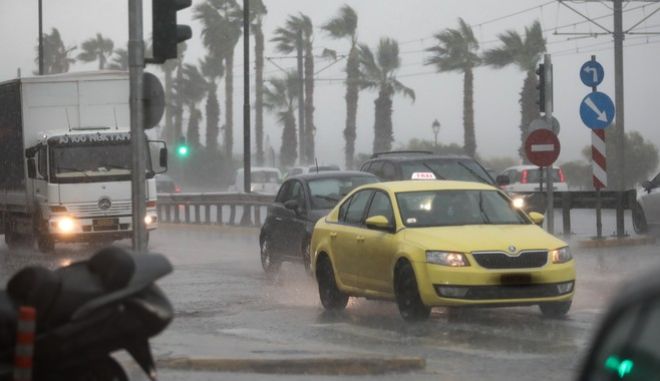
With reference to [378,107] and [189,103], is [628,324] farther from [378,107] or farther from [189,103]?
[189,103]

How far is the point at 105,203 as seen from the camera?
26.8 m

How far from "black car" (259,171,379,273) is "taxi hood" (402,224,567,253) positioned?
5260 millimetres

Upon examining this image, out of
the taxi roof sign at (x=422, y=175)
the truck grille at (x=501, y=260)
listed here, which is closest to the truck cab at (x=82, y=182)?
the taxi roof sign at (x=422, y=175)

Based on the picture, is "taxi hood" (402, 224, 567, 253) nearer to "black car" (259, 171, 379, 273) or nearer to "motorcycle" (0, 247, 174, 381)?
"black car" (259, 171, 379, 273)

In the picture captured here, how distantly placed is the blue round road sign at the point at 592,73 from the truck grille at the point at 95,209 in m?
8.76

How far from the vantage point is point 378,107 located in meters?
75.4

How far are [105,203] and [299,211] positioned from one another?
795 centimetres

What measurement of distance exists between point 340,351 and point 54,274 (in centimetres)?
546

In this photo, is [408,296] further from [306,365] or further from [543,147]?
[543,147]

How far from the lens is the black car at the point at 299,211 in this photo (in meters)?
19.6

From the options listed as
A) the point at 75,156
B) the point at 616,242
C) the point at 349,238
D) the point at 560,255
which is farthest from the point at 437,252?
the point at 75,156

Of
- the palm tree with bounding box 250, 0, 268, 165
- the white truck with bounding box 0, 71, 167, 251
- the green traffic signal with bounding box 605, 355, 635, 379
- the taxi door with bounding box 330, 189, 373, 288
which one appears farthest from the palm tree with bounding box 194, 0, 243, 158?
the green traffic signal with bounding box 605, 355, 635, 379

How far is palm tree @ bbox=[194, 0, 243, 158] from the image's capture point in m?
77.0

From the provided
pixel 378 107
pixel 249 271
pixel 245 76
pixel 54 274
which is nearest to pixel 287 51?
pixel 378 107
